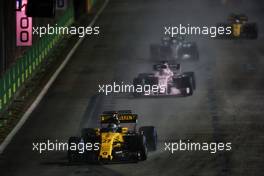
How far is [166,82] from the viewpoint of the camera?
142ft

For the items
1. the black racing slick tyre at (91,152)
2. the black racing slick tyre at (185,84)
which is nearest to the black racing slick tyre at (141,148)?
the black racing slick tyre at (91,152)

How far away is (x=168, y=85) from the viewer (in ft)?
143

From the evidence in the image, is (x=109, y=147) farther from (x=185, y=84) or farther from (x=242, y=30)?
(x=242, y=30)

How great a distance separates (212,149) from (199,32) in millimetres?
36624

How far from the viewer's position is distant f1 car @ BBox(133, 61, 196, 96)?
43.2 meters

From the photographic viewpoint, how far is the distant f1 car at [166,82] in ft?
142

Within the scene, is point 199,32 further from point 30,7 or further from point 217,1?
point 30,7

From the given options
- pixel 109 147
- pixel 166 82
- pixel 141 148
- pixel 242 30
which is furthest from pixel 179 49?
pixel 109 147

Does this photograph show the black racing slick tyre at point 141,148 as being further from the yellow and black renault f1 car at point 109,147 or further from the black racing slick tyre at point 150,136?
the black racing slick tyre at point 150,136

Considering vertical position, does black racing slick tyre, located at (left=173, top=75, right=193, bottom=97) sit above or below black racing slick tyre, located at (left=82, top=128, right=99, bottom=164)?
above

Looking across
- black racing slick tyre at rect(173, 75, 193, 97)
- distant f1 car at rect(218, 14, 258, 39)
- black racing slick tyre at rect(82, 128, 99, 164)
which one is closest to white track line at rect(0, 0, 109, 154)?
black racing slick tyre at rect(82, 128, 99, 164)

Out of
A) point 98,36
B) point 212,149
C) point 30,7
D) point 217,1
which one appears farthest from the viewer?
point 217,1

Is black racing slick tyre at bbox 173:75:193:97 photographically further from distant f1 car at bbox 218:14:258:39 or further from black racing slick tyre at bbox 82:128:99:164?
distant f1 car at bbox 218:14:258:39

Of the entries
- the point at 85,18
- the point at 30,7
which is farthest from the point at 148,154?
the point at 85,18
